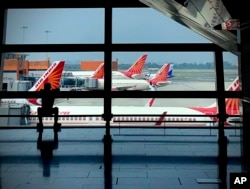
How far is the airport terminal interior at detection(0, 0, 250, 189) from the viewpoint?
3.27 meters

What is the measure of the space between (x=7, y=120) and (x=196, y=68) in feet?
16.7

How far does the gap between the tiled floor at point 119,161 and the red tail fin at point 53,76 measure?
1401 millimetres

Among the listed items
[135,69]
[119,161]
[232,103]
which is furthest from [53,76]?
[232,103]

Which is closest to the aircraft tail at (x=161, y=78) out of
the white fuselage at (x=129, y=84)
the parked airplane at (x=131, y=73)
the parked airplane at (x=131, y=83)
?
the parked airplane at (x=131, y=83)

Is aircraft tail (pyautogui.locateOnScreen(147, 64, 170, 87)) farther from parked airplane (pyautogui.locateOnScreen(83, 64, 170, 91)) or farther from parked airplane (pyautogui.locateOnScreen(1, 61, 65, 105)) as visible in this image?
parked airplane (pyautogui.locateOnScreen(1, 61, 65, 105))

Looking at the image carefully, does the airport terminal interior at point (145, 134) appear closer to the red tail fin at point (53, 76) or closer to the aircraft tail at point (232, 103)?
the aircraft tail at point (232, 103)

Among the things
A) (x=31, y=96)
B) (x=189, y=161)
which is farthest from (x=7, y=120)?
(x=189, y=161)

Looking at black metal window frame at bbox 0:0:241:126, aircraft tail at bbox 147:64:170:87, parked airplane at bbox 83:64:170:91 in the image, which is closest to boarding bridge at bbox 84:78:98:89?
parked airplane at bbox 83:64:170:91

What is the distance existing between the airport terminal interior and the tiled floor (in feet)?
0.04

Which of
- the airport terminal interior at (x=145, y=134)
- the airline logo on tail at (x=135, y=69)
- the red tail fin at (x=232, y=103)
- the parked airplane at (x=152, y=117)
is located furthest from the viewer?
the airline logo on tail at (x=135, y=69)

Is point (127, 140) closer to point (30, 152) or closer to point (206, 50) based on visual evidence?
point (30, 152)

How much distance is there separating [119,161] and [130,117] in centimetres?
310

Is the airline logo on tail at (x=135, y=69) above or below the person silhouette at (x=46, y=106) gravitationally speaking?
above

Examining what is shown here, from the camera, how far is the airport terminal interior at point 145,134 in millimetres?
3273
